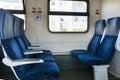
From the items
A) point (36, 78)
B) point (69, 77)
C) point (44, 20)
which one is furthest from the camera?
point (44, 20)

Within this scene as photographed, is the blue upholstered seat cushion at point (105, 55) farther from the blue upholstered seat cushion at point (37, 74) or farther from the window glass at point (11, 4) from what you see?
the window glass at point (11, 4)

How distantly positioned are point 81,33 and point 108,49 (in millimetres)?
1306

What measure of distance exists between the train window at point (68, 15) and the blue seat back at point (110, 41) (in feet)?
3.19

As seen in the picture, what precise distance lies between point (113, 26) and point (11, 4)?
7.76 ft

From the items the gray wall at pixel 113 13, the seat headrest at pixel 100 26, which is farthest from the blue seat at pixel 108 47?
the gray wall at pixel 113 13

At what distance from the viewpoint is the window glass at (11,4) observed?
399 centimetres

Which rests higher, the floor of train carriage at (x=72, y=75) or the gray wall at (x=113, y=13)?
the gray wall at (x=113, y=13)

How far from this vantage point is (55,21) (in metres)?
4.23

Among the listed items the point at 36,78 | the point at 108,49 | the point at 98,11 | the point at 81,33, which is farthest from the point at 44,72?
the point at 98,11

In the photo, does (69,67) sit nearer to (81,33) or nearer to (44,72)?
(81,33)

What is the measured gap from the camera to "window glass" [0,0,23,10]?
3990mm

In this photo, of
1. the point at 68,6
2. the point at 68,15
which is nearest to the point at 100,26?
the point at 68,15

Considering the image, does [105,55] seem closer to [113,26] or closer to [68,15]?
[113,26]

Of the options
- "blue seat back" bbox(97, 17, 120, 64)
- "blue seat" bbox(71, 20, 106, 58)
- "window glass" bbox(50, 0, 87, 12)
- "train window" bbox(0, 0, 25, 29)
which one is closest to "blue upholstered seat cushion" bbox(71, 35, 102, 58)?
"blue seat" bbox(71, 20, 106, 58)
